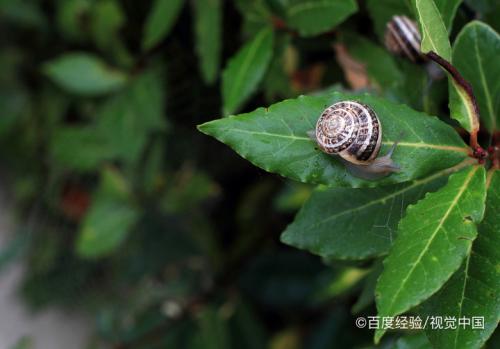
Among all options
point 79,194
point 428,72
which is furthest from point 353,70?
point 79,194

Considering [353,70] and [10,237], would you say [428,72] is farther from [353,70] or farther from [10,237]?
[10,237]

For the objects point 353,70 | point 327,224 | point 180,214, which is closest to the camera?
point 327,224

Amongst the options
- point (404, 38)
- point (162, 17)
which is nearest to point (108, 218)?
point (162, 17)

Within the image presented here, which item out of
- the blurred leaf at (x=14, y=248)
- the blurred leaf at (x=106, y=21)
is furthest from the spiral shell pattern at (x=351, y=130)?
the blurred leaf at (x=14, y=248)

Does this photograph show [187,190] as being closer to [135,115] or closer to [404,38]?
[135,115]

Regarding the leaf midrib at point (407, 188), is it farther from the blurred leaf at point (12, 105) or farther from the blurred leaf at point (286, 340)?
the blurred leaf at point (12, 105)

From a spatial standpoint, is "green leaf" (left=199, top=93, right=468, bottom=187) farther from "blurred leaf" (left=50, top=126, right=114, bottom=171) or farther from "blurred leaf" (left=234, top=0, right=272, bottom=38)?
"blurred leaf" (left=50, top=126, right=114, bottom=171)
